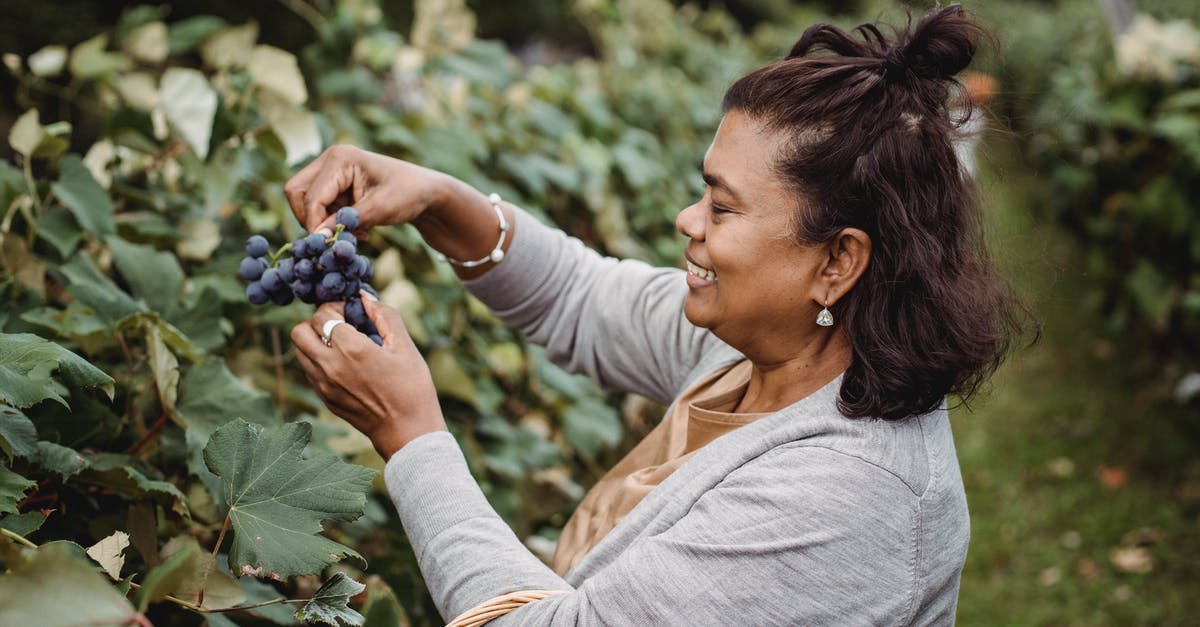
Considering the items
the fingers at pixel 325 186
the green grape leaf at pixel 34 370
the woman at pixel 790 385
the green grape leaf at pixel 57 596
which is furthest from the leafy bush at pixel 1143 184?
the green grape leaf at pixel 57 596

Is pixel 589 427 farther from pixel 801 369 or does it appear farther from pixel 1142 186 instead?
pixel 1142 186

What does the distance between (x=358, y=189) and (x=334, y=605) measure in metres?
0.77

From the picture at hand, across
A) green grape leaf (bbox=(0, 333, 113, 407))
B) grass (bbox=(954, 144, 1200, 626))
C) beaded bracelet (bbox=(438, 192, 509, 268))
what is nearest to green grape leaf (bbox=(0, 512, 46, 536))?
green grape leaf (bbox=(0, 333, 113, 407))

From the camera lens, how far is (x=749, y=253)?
4.99 feet

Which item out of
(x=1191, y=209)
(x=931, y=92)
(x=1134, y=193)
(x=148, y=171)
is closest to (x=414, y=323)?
(x=148, y=171)

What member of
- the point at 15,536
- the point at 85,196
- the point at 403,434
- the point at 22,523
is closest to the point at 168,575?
the point at 15,536

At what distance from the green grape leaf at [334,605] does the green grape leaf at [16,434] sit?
0.38 metres

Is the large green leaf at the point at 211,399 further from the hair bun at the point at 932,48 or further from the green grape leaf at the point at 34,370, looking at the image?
the hair bun at the point at 932,48

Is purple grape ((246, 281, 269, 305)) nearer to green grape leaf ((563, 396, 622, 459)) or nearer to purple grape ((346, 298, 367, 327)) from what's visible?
purple grape ((346, 298, 367, 327))

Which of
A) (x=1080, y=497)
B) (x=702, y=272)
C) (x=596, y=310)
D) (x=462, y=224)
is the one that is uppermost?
(x=702, y=272)

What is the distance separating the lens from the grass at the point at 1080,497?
3.88 m

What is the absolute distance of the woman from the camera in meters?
1.32

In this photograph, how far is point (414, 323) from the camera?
85.4 inches

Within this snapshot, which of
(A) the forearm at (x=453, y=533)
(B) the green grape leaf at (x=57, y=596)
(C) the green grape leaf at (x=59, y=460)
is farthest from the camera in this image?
(A) the forearm at (x=453, y=533)
